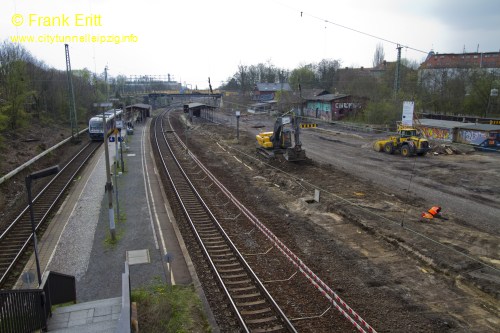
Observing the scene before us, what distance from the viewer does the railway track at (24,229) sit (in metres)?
13.9

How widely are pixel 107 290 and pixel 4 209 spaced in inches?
505

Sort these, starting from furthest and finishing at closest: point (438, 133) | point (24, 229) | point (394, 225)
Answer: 1. point (438, 133)
2. point (24, 229)
3. point (394, 225)

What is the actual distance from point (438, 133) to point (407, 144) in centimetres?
943

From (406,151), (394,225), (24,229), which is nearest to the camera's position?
(394,225)

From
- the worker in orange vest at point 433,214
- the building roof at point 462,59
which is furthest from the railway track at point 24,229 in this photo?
the building roof at point 462,59

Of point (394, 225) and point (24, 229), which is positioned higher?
point (394, 225)

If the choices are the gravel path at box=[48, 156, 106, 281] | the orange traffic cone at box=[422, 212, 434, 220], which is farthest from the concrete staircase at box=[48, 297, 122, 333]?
the orange traffic cone at box=[422, 212, 434, 220]

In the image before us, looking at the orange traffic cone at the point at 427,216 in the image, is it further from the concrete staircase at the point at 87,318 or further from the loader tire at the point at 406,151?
the loader tire at the point at 406,151

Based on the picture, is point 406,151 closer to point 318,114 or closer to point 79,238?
point 79,238

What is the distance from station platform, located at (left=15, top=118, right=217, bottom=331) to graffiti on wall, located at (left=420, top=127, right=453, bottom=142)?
103 ft

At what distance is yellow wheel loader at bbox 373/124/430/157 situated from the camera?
34625 millimetres

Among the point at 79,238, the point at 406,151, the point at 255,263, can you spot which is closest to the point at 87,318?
the point at 255,263

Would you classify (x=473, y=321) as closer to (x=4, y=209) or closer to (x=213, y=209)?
(x=213, y=209)

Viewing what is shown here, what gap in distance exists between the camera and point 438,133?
42.0 meters
